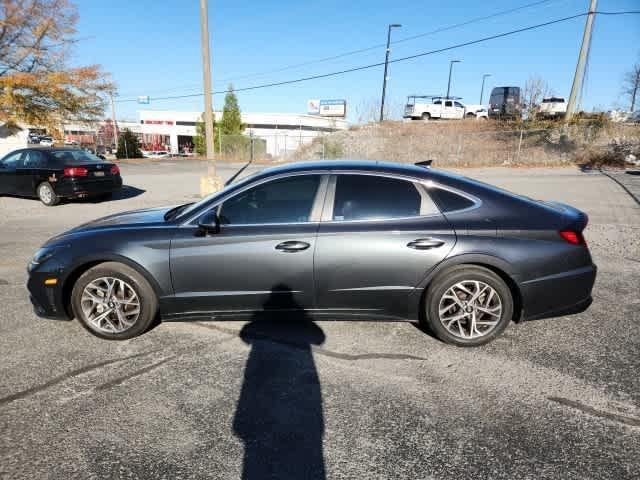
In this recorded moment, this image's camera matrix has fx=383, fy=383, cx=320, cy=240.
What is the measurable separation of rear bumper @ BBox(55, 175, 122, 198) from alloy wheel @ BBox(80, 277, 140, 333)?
7988 mm

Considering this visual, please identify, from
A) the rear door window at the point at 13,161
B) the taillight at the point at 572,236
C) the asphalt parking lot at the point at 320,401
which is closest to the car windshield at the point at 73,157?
the rear door window at the point at 13,161

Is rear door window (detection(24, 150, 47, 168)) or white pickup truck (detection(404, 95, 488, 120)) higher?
white pickup truck (detection(404, 95, 488, 120))

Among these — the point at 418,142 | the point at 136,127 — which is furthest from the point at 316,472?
the point at 136,127

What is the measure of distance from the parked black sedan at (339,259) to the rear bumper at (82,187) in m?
7.66

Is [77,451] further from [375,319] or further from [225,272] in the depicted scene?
[375,319]

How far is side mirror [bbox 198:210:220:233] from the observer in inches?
127

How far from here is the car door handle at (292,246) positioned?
3174 mm

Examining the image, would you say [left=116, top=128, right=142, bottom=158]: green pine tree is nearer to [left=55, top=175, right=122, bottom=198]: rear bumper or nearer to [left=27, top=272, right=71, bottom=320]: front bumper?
[left=55, top=175, right=122, bottom=198]: rear bumper

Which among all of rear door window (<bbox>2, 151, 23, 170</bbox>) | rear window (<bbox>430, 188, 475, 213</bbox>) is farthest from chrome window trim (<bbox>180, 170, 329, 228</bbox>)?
rear door window (<bbox>2, 151, 23, 170</bbox>)

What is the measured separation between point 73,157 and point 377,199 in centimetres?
1033

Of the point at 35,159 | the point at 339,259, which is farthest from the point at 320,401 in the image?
the point at 35,159

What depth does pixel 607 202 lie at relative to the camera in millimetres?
10609

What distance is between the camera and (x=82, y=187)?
10.0m

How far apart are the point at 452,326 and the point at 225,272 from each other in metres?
2.01
